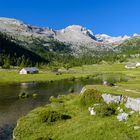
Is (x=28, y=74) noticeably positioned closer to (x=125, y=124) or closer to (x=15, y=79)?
(x=15, y=79)

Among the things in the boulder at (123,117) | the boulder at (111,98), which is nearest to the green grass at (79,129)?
the boulder at (123,117)

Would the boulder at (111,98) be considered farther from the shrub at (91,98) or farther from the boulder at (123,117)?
the boulder at (123,117)

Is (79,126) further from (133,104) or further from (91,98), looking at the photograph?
(91,98)

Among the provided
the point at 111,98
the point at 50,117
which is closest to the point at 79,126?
the point at 50,117

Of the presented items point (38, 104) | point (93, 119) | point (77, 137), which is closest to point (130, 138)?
point (77, 137)

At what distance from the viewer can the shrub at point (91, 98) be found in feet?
222

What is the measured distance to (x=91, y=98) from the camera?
6888 centimetres

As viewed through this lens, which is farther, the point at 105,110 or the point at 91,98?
the point at 91,98

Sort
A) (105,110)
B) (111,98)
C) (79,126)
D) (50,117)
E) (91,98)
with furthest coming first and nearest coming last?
(91,98) → (111,98) → (50,117) → (105,110) → (79,126)

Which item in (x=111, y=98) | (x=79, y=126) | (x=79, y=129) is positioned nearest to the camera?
(x=79, y=129)

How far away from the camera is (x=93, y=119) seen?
56406 millimetres

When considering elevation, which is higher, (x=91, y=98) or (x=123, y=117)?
(x=91, y=98)

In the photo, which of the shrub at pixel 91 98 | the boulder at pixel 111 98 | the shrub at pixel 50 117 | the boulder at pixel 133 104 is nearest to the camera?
the boulder at pixel 133 104

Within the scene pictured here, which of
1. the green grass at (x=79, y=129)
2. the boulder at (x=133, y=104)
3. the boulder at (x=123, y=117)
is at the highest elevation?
the boulder at (x=133, y=104)
